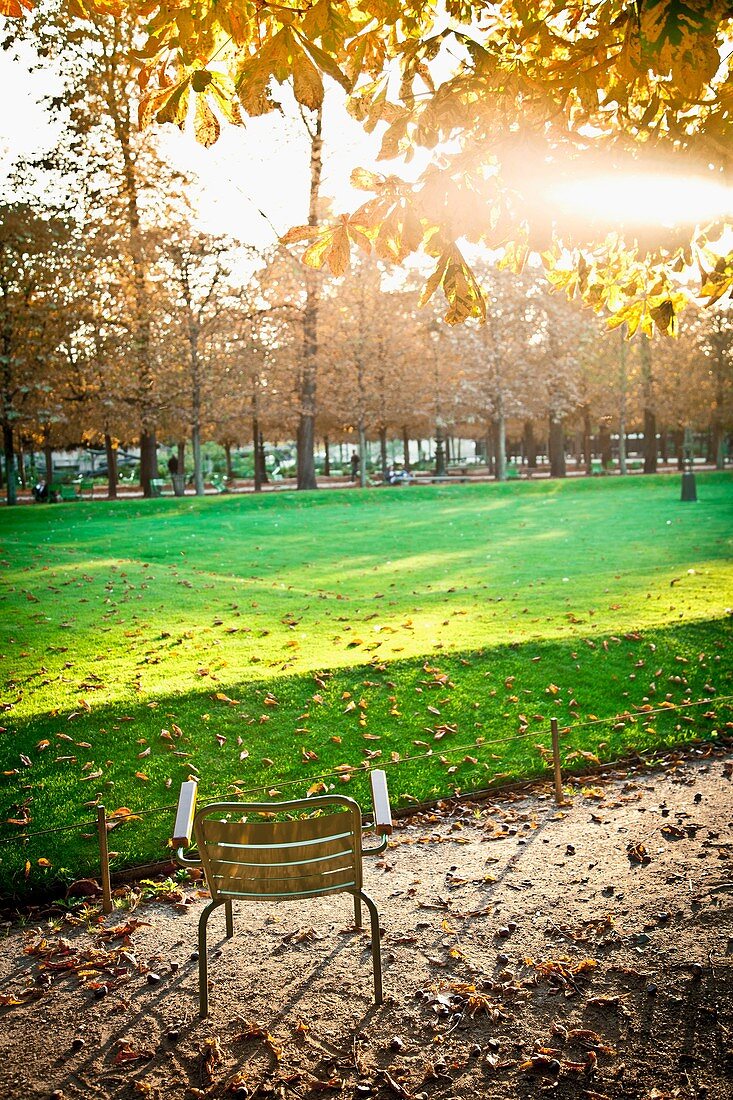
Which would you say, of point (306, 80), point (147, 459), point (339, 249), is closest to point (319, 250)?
point (339, 249)

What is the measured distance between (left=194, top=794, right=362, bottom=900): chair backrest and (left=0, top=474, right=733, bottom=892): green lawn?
8.19ft

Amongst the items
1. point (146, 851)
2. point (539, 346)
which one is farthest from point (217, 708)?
point (539, 346)

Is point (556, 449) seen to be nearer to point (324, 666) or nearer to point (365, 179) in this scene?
point (324, 666)

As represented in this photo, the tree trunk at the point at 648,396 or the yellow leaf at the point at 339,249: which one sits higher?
the tree trunk at the point at 648,396

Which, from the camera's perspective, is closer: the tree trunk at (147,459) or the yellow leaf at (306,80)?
Result: the yellow leaf at (306,80)

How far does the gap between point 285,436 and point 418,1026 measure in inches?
2464

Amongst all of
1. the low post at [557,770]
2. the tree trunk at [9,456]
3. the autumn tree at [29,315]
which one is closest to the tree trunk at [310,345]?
the autumn tree at [29,315]

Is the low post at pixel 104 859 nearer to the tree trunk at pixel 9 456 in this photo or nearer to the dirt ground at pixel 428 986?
the dirt ground at pixel 428 986

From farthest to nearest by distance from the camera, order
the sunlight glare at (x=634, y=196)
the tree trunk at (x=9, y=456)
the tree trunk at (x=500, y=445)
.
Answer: the tree trunk at (x=500, y=445)
the tree trunk at (x=9, y=456)
the sunlight glare at (x=634, y=196)

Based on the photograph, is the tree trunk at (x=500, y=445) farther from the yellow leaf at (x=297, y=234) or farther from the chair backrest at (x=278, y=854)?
the chair backrest at (x=278, y=854)

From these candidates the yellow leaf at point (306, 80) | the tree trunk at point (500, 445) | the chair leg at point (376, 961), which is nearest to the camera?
the yellow leaf at point (306, 80)

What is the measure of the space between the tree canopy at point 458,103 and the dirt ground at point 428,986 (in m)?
3.88

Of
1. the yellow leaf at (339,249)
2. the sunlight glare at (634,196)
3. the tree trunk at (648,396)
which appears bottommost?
the yellow leaf at (339,249)

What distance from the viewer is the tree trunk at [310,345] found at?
36312mm
